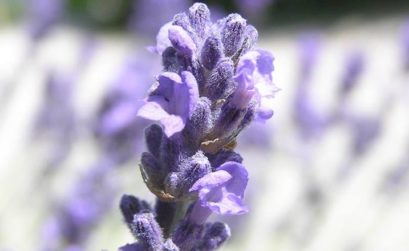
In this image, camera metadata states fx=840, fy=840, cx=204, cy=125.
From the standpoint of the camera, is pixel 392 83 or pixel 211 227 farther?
pixel 392 83

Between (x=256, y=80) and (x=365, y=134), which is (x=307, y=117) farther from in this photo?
(x=256, y=80)

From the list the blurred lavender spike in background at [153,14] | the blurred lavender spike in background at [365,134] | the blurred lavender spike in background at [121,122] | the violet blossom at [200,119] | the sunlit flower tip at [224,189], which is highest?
the blurred lavender spike in background at [153,14]

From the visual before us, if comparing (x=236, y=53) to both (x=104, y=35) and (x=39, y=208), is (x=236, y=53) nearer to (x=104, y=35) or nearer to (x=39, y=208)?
(x=39, y=208)

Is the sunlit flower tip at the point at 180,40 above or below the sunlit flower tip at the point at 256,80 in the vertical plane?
above

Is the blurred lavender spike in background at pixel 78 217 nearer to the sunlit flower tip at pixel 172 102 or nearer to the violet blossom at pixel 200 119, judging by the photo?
the violet blossom at pixel 200 119

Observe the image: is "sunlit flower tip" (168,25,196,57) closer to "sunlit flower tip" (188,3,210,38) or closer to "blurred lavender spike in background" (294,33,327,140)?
"sunlit flower tip" (188,3,210,38)

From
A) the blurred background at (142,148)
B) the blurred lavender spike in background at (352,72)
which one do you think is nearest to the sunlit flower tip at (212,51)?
the blurred background at (142,148)

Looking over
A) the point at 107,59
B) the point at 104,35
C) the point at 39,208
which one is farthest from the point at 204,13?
the point at 104,35
